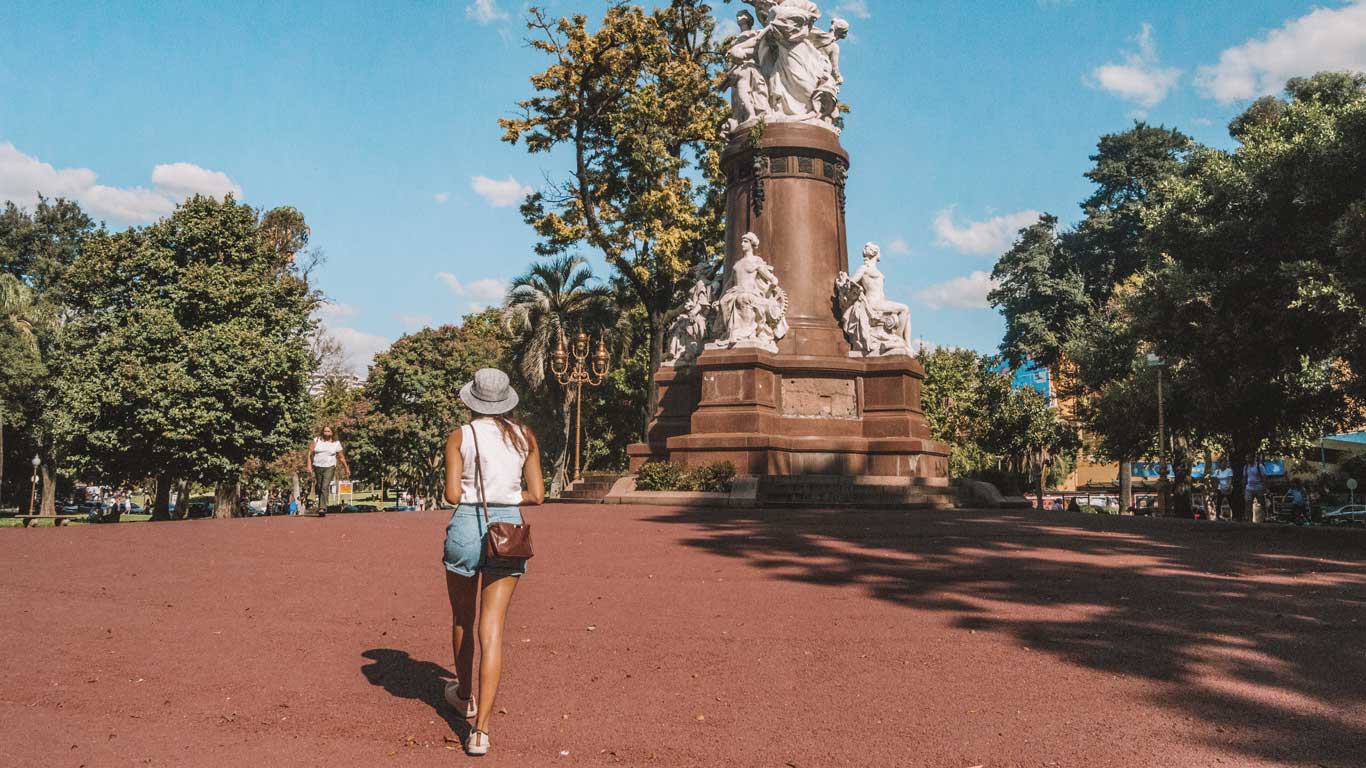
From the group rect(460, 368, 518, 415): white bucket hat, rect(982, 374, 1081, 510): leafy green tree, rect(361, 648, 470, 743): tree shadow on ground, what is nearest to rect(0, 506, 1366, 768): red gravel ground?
rect(361, 648, 470, 743): tree shadow on ground

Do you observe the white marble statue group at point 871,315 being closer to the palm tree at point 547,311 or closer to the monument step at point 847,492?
the monument step at point 847,492

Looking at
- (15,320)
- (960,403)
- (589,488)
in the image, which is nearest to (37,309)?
(15,320)

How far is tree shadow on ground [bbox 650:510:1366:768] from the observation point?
16.5 ft

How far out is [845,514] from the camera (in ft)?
47.9

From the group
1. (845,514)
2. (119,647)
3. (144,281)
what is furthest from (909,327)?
(144,281)

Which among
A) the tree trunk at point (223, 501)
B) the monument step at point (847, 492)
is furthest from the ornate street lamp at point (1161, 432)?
the tree trunk at point (223, 501)

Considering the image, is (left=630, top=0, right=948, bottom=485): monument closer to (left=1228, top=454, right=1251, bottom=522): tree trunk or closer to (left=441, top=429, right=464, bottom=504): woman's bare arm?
(left=1228, top=454, right=1251, bottom=522): tree trunk

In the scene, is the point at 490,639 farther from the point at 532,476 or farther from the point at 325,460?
the point at 325,460

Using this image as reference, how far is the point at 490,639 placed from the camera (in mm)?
4422

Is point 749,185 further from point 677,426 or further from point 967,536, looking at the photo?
point 967,536

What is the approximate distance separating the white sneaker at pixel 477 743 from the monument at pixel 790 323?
13.1 m

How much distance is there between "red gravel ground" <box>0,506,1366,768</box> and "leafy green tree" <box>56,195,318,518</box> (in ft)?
40.1

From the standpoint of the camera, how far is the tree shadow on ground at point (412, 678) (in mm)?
5009

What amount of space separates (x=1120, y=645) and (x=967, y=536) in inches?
212
